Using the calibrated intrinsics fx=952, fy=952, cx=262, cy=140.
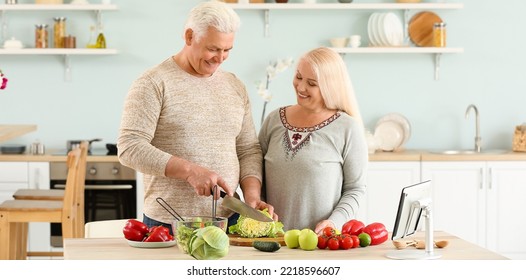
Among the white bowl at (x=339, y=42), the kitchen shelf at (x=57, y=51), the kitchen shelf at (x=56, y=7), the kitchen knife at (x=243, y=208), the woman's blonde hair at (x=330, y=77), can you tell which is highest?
the kitchen shelf at (x=56, y=7)

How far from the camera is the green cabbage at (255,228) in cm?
320

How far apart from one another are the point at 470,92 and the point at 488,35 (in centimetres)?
39

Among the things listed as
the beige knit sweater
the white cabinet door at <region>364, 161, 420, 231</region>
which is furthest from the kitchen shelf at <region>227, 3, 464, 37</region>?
the beige knit sweater

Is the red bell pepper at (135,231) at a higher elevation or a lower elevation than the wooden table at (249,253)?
higher

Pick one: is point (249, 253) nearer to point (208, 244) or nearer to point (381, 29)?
point (208, 244)

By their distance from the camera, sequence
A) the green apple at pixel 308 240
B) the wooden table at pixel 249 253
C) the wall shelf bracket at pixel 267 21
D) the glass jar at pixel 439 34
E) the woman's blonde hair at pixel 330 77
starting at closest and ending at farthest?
1. the wooden table at pixel 249 253
2. the green apple at pixel 308 240
3. the woman's blonde hair at pixel 330 77
4. the glass jar at pixel 439 34
5. the wall shelf bracket at pixel 267 21

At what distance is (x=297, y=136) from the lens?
3.49 metres

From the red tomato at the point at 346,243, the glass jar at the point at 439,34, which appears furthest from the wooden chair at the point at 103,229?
the glass jar at the point at 439,34

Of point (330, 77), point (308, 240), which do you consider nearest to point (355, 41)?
point (330, 77)

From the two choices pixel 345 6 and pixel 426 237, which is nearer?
pixel 426 237

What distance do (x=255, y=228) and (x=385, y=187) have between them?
2762 millimetres

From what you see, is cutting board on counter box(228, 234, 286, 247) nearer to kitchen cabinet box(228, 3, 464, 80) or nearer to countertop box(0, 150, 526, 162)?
countertop box(0, 150, 526, 162)

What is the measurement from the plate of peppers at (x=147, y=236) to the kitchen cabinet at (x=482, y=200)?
3.02 meters

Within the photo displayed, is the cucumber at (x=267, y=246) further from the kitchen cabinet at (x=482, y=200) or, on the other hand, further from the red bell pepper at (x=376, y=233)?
the kitchen cabinet at (x=482, y=200)
